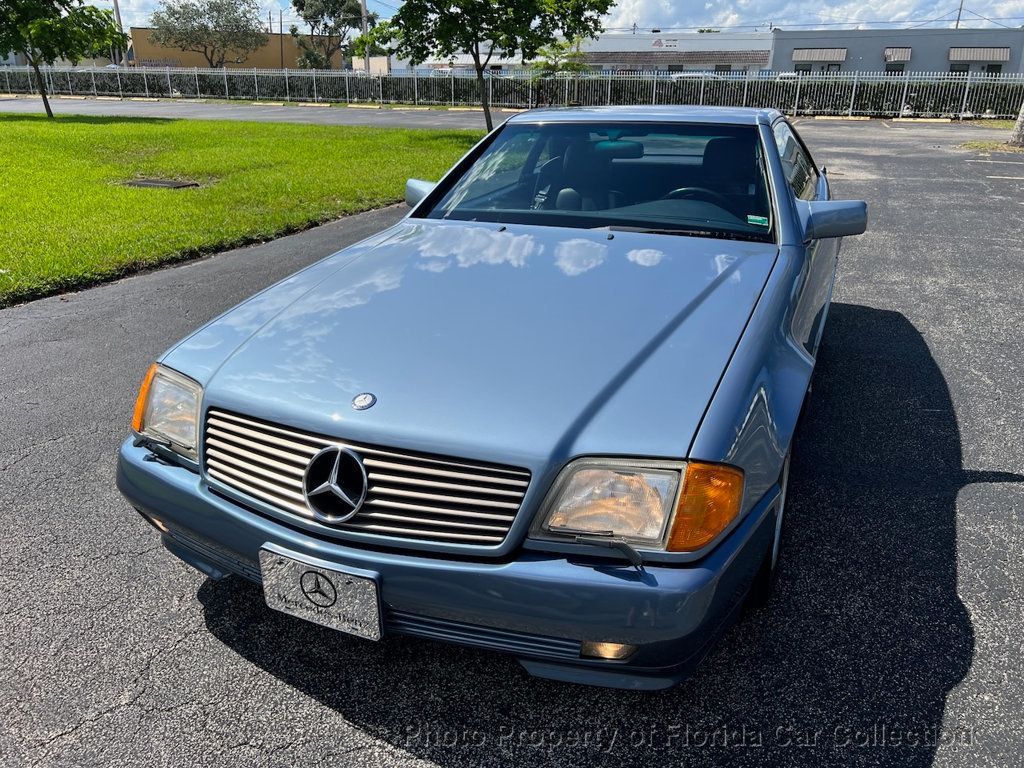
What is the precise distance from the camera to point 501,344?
2072 millimetres

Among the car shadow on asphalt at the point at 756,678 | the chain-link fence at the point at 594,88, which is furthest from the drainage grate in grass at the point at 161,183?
the chain-link fence at the point at 594,88

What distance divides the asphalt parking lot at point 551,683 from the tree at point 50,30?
22.2 m

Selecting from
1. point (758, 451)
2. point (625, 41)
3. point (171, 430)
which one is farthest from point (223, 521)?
point (625, 41)

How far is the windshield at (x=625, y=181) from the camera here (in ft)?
10.0

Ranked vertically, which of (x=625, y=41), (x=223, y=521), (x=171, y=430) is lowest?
(x=223, y=521)

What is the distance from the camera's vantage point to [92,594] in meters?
2.48

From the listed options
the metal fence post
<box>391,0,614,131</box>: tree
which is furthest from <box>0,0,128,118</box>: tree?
the metal fence post

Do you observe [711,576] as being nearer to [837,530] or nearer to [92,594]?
[837,530]

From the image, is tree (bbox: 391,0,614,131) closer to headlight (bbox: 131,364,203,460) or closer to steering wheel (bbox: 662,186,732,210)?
steering wheel (bbox: 662,186,732,210)

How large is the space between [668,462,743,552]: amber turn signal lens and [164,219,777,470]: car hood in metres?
0.08

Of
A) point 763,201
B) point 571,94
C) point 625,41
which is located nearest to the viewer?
point 763,201

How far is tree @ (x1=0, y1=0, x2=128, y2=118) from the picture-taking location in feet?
69.3

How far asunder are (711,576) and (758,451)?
A: 367 millimetres

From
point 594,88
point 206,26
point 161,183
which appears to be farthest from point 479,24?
point 206,26
